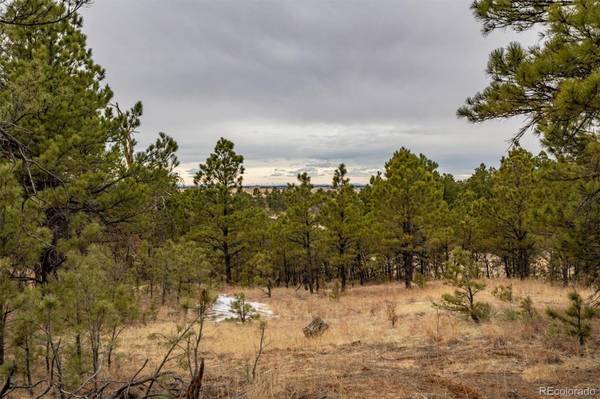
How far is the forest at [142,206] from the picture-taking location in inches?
181

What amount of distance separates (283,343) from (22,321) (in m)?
6.28

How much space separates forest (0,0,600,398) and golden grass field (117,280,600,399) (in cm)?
55

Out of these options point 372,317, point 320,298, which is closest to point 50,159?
point 372,317

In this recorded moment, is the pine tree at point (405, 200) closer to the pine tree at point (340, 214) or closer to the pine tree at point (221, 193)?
the pine tree at point (340, 214)

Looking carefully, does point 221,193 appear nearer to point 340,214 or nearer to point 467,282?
point 340,214

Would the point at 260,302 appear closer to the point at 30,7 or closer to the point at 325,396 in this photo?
the point at 325,396

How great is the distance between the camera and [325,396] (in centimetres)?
512

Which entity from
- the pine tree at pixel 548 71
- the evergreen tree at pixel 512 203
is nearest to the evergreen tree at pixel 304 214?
the evergreen tree at pixel 512 203

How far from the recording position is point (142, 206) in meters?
11.0

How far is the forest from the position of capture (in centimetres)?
460

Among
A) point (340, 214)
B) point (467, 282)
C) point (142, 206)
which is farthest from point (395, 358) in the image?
point (340, 214)

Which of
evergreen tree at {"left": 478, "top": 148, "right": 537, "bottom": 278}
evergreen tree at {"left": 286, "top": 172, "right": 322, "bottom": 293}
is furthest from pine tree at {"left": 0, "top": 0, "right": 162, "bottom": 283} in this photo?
evergreen tree at {"left": 478, "top": 148, "right": 537, "bottom": 278}

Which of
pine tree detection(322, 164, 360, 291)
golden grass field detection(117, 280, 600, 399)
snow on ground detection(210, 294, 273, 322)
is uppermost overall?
pine tree detection(322, 164, 360, 291)

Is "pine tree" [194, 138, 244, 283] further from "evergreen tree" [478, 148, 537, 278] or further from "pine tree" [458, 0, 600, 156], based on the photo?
"pine tree" [458, 0, 600, 156]
